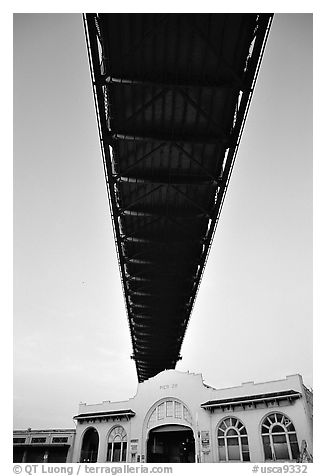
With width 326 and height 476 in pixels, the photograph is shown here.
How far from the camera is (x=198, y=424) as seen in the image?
26.2 meters

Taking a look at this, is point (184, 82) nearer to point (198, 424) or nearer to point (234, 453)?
point (234, 453)

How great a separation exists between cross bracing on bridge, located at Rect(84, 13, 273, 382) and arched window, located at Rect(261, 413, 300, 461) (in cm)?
1171

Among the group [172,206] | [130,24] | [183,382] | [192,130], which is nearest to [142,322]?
[183,382]

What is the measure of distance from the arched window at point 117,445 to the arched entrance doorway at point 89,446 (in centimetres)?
188

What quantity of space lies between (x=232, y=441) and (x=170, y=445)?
737cm

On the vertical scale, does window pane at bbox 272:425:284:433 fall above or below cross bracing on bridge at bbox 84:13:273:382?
below

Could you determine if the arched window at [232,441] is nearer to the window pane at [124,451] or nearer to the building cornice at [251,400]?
the building cornice at [251,400]

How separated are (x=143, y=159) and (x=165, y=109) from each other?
3.16 meters

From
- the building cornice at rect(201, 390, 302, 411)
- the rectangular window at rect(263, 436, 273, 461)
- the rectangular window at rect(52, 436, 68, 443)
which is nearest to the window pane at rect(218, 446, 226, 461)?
the building cornice at rect(201, 390, 302, 411)

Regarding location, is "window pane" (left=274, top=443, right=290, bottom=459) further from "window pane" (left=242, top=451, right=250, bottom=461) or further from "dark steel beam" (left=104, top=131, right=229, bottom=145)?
"dark steel beam" (left=104, top=131, right=229, bottom=145)

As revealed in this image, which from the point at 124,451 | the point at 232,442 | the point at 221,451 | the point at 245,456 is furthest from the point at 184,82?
the point at 124,451

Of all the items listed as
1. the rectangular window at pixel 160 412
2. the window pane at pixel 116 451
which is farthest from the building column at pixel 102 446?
the rectangular window at pixel 160 412

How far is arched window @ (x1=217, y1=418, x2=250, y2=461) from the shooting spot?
23.1 metres
